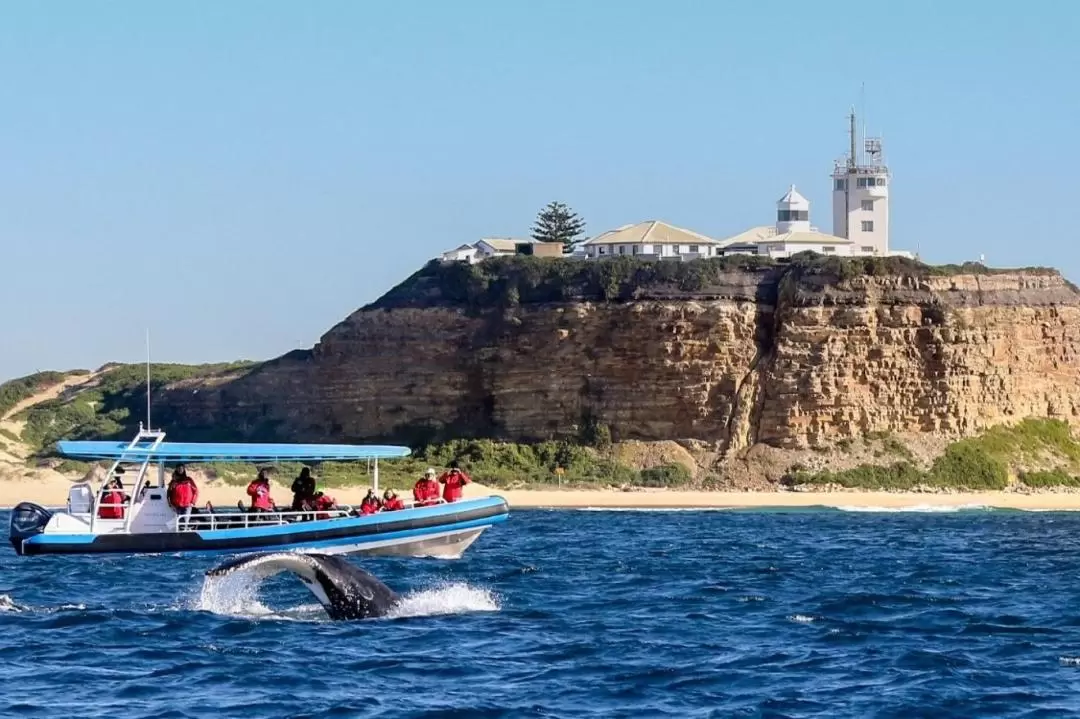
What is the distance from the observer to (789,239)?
83.9 meters

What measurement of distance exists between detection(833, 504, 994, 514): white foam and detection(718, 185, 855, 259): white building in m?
13.9

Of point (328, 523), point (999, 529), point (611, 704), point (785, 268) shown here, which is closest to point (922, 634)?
point (611, 704)

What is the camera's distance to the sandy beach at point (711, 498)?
69.6m

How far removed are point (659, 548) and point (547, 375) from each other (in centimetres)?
3344

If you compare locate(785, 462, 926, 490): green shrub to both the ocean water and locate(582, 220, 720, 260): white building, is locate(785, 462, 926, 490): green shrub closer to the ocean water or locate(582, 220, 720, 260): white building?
locate(582, 220, 720, 260): white building

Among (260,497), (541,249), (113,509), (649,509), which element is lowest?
(649,509)

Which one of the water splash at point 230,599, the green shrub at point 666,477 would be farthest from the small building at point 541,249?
the water splash at point 230,599

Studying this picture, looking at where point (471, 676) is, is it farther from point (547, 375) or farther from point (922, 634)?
point (547, 375)

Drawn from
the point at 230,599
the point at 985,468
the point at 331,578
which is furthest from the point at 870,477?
the point at 331,578

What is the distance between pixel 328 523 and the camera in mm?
37219

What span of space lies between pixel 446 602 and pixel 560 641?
365 cm

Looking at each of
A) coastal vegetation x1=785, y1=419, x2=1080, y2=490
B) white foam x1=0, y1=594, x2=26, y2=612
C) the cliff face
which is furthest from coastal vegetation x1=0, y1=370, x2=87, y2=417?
white foam x1=0, y1=594, x2=26, y2=612

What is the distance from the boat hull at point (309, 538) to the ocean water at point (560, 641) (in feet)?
1.85

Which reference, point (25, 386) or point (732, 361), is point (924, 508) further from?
point (25, 386)
